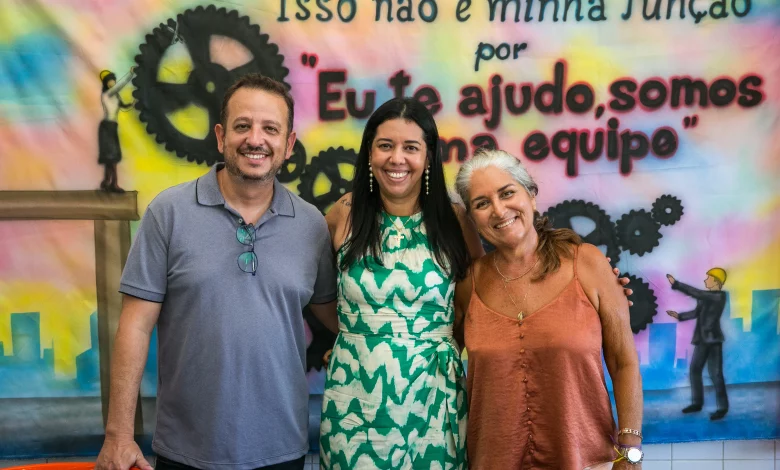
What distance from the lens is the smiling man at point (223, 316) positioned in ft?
5.51

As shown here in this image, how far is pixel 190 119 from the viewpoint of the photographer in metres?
2.36

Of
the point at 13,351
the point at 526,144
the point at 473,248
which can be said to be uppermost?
the point at 526,144

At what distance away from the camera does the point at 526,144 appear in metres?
2.42

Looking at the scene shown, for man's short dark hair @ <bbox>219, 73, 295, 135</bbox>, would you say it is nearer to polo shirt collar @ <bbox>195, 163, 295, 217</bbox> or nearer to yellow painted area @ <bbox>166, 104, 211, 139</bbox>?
polo shirt collar @ <bbox>195, 163, 295, 217</bbox>

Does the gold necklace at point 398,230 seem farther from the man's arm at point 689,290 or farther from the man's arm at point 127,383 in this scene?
the man's arm at point 689,290

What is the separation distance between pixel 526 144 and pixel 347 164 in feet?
2.19

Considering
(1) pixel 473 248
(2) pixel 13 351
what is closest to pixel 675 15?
(1) pixel 473 248

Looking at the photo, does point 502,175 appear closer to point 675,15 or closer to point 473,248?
point 473,248

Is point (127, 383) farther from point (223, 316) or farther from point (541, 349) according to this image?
point (541, 349)

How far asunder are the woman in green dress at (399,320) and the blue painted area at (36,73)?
1.18 metres

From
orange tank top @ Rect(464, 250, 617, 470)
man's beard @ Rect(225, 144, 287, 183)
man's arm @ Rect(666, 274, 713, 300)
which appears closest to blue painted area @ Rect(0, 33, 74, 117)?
man's beard @ Rect(225, 144, 287, 183)

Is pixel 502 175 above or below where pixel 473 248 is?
above

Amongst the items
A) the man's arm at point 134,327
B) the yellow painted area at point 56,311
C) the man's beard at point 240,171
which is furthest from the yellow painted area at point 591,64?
the yellow painted area at point 56,311

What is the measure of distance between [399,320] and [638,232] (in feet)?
3.62
